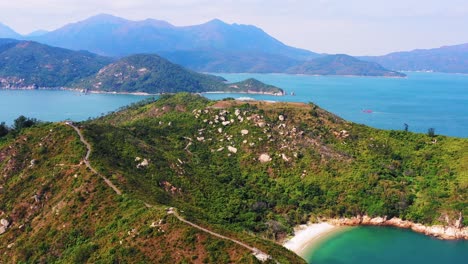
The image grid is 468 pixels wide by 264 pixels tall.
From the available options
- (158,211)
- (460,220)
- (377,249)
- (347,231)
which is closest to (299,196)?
(347,231)

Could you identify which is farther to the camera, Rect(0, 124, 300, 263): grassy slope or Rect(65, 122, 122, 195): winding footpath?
Rect(65, 122, 122, 195): winding footpath

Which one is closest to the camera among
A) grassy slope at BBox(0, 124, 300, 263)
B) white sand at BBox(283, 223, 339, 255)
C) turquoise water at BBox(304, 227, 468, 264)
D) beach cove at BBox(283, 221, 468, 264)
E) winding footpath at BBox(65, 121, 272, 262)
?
winding footpath at BBox(65, 121, 272, 262)

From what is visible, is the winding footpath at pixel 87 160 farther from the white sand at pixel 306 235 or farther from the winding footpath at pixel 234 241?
the white sand at pixel 306 235

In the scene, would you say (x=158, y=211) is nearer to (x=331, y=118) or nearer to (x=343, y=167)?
(x=343, y=167)

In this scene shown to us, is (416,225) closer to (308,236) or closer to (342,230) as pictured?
(342,230)

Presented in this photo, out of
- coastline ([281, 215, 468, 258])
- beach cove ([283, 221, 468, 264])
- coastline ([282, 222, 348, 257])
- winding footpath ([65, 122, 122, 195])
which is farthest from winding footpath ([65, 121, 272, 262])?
coastline ([281, 215, 468, 258])

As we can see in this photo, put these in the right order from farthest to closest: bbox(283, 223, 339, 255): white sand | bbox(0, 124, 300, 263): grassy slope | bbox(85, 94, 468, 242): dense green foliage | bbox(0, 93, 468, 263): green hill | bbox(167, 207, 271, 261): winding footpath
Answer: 1. bbox(85, 94, 468, 242): dense green foliage
2. bbox(283, 223, 339, 255): white sand
3. bbox(0, 93, 468, 263): green hill
4. bbox(0, 124, 300, 263): grassy slope
5. bbox(167, 207, 271, 261): winding footpath

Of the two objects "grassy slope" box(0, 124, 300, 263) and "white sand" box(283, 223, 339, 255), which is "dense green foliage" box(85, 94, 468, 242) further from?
"grassy slope" box(0, 124, 300, 263)

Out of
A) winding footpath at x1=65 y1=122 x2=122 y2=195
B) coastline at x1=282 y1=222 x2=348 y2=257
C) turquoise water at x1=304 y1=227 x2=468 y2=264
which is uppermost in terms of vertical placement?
winding footpath at x1=65 y1=122 x2=122 y2=195

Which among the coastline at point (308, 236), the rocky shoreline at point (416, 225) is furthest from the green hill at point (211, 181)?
the coastline at point (308, 236)
